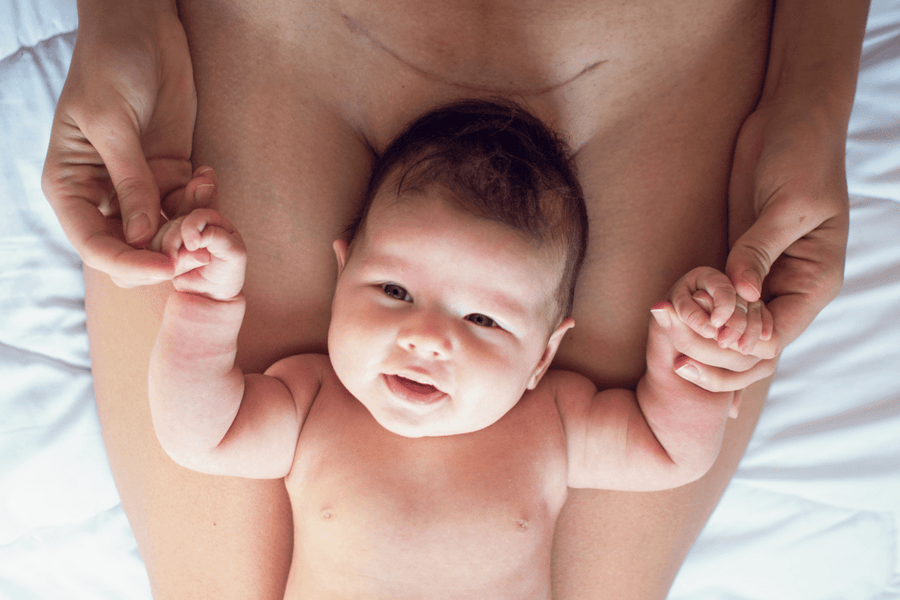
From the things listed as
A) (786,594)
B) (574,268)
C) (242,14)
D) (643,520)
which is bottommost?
(786,594)

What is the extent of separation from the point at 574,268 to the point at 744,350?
0.38 meters

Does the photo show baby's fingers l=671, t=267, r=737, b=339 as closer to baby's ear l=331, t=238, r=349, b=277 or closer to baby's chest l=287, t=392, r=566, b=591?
baby's chest l=287, t=392, r=566, b=591

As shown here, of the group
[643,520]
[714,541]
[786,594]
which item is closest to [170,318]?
[643,520]

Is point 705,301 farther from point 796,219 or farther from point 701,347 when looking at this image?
point 796,219

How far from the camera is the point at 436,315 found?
1.23 metres

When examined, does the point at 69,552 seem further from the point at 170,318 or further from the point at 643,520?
the point at 643,520

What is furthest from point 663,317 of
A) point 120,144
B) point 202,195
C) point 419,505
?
point 120,144

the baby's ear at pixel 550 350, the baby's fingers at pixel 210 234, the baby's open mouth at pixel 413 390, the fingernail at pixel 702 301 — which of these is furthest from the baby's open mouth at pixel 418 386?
the fingernail at pixel 702 301

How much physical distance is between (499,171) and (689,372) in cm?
52

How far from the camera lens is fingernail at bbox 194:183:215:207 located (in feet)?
3.58

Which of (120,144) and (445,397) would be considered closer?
(120,144)

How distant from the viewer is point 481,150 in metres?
1.29

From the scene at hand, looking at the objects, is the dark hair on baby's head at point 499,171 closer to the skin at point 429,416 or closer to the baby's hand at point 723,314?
the skin at point 429,416

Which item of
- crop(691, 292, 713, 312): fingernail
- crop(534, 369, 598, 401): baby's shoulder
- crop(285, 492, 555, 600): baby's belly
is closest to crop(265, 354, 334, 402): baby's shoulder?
crop(285, 492, 555, 600): baby's belly
